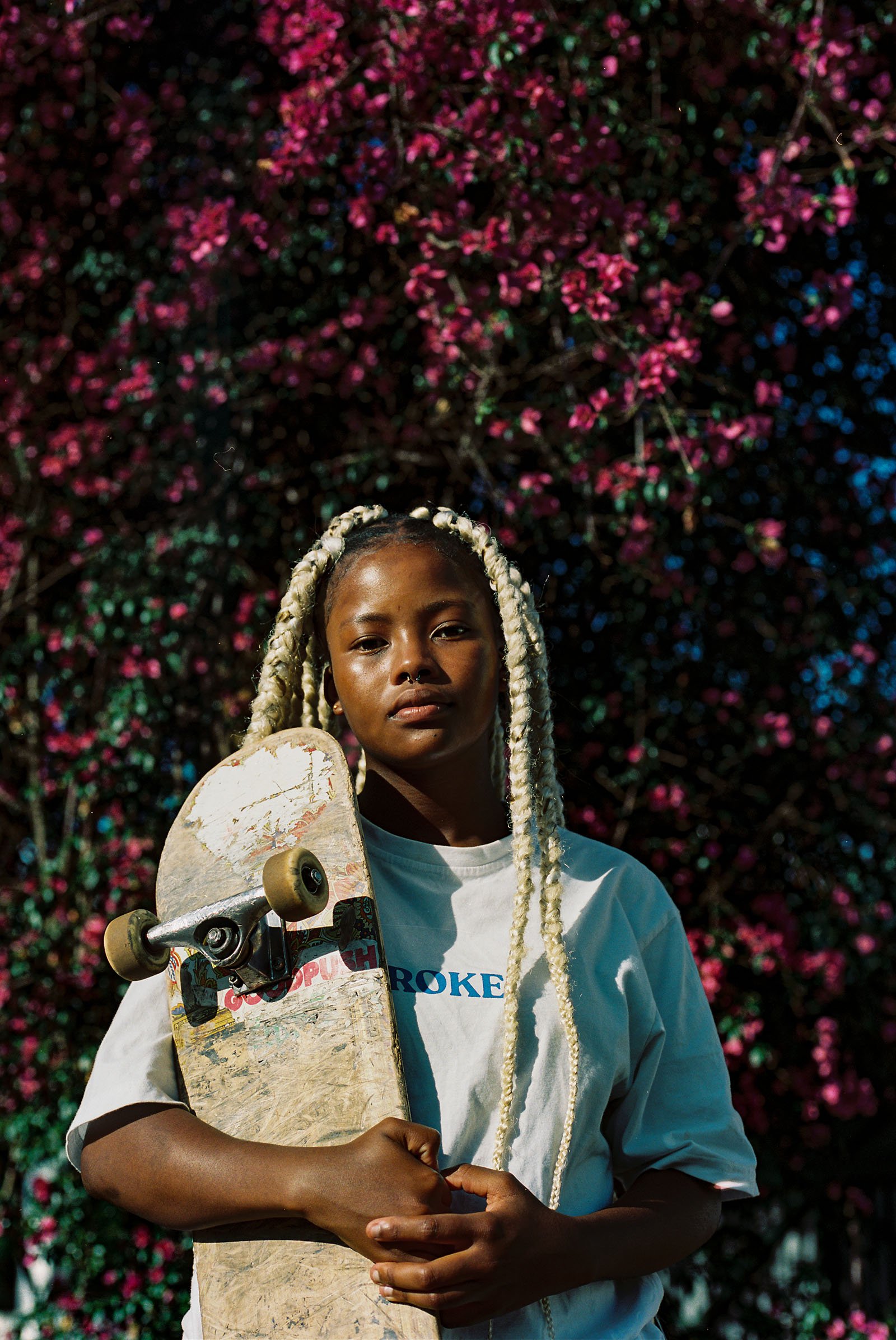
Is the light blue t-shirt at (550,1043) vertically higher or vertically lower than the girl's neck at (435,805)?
lower

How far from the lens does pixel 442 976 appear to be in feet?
4.29

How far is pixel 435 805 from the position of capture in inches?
57.6

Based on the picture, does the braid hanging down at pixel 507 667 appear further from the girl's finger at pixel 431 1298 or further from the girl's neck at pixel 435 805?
the girl's finger at pixel 431 1298

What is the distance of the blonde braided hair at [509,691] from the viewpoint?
1.39 m

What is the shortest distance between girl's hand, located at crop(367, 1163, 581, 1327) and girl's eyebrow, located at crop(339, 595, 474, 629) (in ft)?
1.99

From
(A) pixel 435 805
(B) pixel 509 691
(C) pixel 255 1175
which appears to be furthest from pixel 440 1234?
(B) pixel 509 691

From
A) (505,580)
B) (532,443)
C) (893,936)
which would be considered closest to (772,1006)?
(893,936)

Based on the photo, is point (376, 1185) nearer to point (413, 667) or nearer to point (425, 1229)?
Answer: point (425, 1229)

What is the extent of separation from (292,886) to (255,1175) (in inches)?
10.8

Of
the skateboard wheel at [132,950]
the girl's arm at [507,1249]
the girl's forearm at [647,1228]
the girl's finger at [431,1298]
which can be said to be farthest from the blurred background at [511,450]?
the girl's finger at [431,1298]

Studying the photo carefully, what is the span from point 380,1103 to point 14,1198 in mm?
2205

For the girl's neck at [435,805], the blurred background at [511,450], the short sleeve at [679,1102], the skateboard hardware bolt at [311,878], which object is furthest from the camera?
the blurred background at [511,450]

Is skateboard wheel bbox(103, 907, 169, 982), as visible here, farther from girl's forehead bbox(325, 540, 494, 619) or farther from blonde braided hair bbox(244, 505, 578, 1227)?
girl's forehead bbox(325, 540, 494, 619)

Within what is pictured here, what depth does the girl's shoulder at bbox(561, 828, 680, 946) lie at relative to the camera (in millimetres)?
1424
